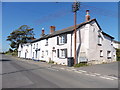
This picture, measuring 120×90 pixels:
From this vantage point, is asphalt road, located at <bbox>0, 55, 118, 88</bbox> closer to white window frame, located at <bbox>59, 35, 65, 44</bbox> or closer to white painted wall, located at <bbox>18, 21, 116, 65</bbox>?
white painted wall, located at <bbox>18, 21, 116, 65</bbox>

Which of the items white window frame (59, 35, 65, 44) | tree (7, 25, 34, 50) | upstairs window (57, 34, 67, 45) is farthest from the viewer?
tree (7, 25, 34, 50)

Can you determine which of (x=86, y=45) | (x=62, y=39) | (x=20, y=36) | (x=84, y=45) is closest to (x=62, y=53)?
(x=62, y=39)

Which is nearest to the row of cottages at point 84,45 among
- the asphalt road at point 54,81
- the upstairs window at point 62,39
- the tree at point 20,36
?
the upstairs window at point 62,39

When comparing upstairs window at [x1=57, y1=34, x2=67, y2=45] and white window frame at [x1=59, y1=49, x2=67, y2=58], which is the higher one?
upstairs window at [x1=57, y1=34, x2=67, y2=45]

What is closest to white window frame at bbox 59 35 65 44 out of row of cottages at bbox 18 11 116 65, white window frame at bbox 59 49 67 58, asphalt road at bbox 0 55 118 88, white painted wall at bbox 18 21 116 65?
row of cottages at bbox 18 11 116 65

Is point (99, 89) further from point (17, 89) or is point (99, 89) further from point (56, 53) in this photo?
point (56, 53)

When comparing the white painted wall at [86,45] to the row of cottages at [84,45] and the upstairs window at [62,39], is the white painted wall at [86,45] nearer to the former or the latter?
the row of cottages at [84,45]

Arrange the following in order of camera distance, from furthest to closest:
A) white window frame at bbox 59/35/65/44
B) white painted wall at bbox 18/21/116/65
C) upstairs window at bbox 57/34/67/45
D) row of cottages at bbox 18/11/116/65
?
1. white window frame at bbox 59/35/65/44
2. upstairs window at bbox 57/34/67/45
3. row of cottages at bbox 18/11/116/65
4. white painted wall at bbox 18/21/116/65

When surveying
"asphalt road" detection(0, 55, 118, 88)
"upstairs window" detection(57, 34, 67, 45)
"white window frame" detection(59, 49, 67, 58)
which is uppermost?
"upstairs window" detection(57, 34, 67, 45)

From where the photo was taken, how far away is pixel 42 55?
25562mm

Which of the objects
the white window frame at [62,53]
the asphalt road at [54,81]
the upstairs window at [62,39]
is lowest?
the asphalt road at [54,81]

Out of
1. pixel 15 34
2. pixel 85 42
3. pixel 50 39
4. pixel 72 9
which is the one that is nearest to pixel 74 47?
pixel 85 42

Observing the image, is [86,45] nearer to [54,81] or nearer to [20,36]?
[54,81]

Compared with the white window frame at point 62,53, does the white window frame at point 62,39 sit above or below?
above
